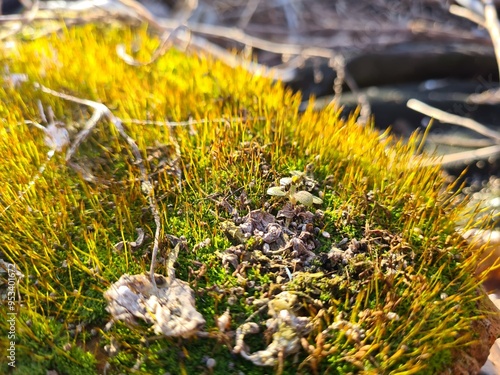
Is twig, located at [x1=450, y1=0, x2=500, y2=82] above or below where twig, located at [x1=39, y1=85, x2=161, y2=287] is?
above

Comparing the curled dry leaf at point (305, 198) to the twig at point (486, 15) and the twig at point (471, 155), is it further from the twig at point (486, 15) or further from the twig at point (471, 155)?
the twig at point (486, 15)

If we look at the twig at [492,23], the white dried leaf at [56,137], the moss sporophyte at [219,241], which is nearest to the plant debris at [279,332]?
the moss sporophyte at [219,241]

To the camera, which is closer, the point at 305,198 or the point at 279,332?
the point at 279,332

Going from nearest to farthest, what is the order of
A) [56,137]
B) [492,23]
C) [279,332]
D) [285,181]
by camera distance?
[279,332] < [285,181] < [56,137] < [492,23]

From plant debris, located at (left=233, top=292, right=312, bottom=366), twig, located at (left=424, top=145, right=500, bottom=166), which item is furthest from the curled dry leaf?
twig, located at (left=424, top=145, right=500, bottom=166)


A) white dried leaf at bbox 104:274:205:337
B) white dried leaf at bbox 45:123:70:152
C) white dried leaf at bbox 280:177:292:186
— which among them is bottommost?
white dried leaf at bbox 104:274:205:337

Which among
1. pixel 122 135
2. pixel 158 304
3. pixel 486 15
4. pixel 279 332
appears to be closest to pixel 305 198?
pixel 279 332

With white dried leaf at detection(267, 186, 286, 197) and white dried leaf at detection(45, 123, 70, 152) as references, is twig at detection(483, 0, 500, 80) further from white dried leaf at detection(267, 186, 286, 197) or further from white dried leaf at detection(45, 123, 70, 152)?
white dried leaf at detection(45, 123, 70, 152)

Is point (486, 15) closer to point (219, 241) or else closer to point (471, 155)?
point (471, 155)
